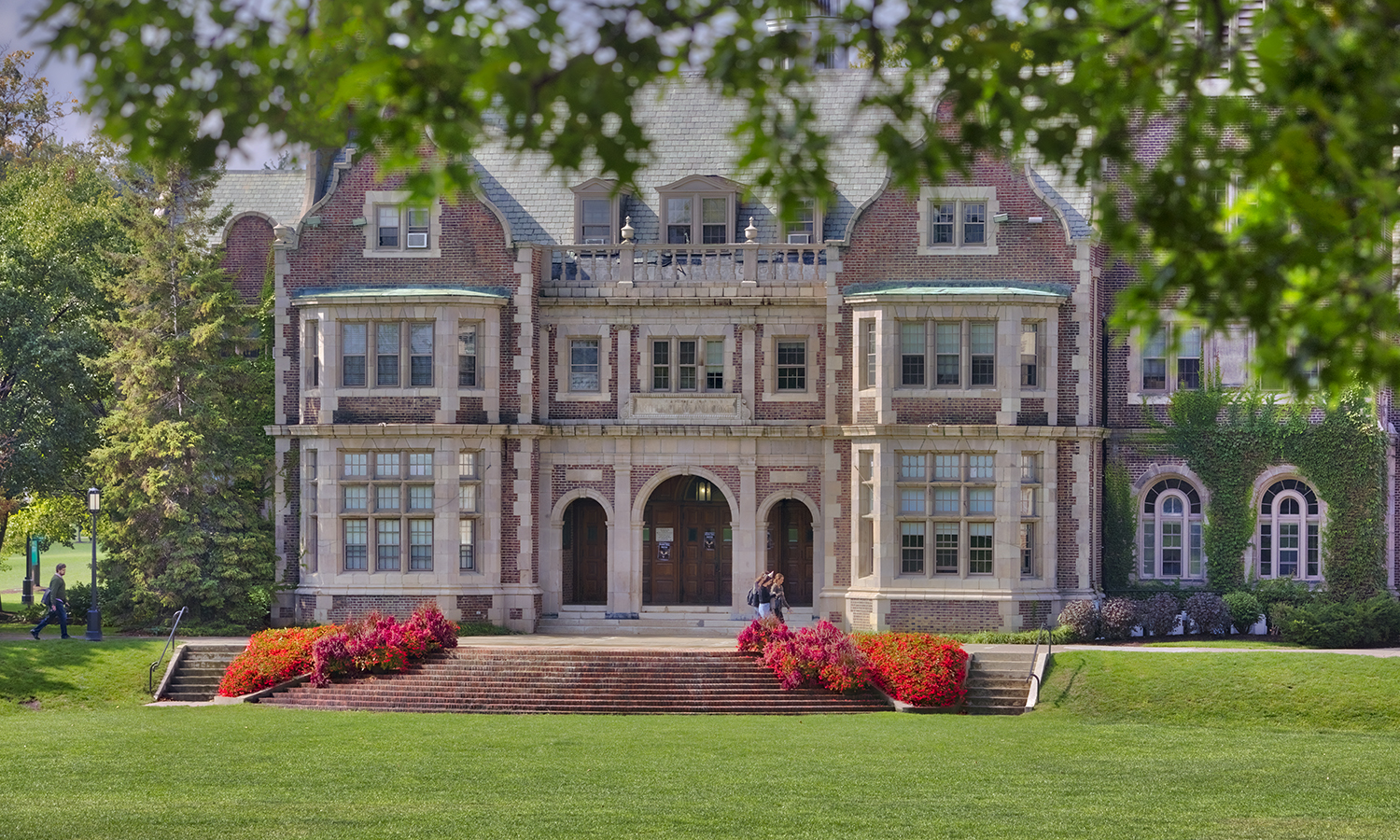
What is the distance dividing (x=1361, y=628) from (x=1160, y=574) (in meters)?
4.57

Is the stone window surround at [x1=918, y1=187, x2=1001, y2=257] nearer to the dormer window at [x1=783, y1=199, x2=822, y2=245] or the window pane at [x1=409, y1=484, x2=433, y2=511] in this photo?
the dormer window at [x1=783, y1=199, x2=822, y2=245]

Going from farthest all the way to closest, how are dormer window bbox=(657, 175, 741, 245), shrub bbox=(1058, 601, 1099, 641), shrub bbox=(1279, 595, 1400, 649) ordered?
dormer window bbox=(657, 175, 741, 245) < shrub bbox=(1058, 601, 1099, 641) < shrub bbox=(1279, 595, 1400, 649)

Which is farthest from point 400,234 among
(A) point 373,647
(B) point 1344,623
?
(B) point 1344,623

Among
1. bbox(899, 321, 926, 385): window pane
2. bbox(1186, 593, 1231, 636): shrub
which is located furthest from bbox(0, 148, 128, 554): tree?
bbox(1186, 593, 1231, 636): shrub

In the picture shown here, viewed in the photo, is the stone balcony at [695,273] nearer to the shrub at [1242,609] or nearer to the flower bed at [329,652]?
the flower bed at [329,652]

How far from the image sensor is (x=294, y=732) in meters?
24.0

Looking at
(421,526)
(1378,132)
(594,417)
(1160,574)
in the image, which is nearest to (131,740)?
(421,526)

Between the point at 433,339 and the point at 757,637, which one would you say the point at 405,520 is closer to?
the point at 433,339

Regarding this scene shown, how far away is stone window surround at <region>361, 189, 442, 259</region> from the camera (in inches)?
1398

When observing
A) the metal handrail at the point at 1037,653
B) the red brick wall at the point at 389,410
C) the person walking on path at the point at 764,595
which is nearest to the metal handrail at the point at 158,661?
the red brick wall at the point at 389,410

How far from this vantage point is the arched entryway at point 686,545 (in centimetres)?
3659

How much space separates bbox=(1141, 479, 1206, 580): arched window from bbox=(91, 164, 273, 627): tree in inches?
714

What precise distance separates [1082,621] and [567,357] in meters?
11.7

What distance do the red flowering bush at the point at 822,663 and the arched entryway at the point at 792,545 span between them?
7.81 m
